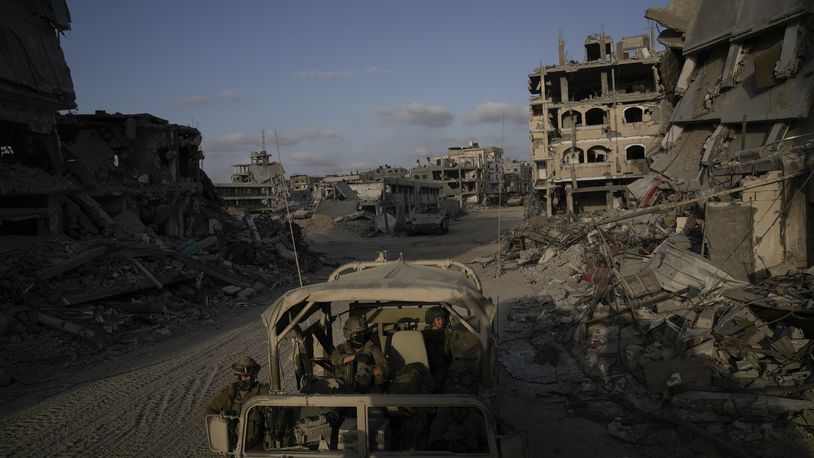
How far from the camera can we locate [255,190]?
1865 inches

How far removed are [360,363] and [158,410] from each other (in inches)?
157

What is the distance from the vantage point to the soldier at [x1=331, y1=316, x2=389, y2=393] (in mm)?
4968

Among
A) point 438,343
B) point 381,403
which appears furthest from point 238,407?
point 438,343

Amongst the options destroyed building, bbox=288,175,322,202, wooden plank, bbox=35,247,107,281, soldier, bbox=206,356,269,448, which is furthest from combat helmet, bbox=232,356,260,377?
destroyed building, bbox=288,175,322,202

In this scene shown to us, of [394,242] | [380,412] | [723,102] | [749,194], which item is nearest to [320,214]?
[394,242]

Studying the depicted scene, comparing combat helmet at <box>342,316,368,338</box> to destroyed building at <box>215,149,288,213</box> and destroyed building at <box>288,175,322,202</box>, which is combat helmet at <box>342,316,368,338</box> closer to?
destroyed building at <box>215,149,288,213</box>

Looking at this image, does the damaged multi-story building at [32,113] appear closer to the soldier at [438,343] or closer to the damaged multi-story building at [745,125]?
the soldier at [438,343]

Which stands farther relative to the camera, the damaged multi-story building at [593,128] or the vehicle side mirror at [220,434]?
the damaged multi-story building at [593,128]

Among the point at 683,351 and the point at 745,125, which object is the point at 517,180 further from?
the point at 683,351

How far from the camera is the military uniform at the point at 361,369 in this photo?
495 cm

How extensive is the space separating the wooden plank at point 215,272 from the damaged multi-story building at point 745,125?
41.8 ft

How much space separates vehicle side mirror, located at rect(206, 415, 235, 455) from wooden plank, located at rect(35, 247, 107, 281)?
10266 millimetres

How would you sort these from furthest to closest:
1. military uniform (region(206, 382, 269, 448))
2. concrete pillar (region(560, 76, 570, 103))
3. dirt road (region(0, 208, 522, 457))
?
concrete pillar (region(560, 76, 570, 103))
dirt road (region(0, 208, 522, 457))
military uniform (region(206, 382, 269, 448))

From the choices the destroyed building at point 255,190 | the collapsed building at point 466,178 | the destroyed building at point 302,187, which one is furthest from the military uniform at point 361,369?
the collapsed building at point 466,178
